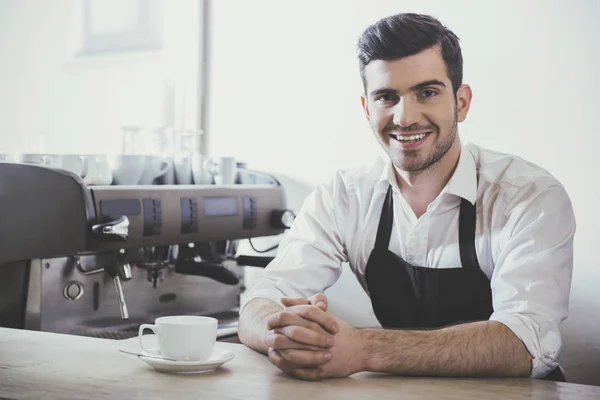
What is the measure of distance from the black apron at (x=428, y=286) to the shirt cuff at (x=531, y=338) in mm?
206

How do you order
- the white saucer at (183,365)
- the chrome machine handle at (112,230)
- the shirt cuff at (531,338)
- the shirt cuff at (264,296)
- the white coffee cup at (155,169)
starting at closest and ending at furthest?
the white saucer at (183,365) < the shirt cuff at (531,338) < the shirt cuff at (264,296) < the chrome machine handle at (112,230) < the white coffee cup at (155,169)

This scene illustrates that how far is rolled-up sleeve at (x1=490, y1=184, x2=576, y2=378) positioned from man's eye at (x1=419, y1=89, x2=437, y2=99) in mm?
315

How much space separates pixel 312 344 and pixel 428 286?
629mm

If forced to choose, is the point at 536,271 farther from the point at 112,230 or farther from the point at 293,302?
the point at 112,230

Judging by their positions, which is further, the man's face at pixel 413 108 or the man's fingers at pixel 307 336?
the man's face at pixel 413 108

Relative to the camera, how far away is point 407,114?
1.98 metres

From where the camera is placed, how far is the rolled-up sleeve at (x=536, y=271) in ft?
5.58

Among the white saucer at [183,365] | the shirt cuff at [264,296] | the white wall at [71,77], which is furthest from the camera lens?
the white wall at [71,77]

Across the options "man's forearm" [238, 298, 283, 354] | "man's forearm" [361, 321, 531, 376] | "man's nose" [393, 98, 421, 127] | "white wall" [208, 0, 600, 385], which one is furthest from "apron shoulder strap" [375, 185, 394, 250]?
"white wall" [208, 0, 600, 385]

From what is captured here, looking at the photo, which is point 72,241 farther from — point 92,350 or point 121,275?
point 92,350

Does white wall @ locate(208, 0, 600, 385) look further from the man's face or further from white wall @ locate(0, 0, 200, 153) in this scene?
the man's face

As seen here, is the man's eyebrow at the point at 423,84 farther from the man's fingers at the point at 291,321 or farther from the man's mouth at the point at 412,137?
the man's fingers at the point at 291,321

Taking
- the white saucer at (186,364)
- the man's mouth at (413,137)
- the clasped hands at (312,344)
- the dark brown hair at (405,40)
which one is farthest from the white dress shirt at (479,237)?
the white saucer at (186,364)

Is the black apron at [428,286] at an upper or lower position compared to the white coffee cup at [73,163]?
lower
